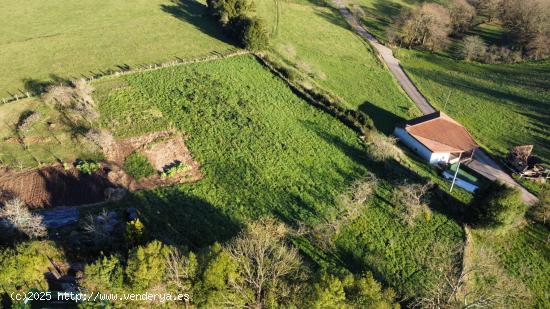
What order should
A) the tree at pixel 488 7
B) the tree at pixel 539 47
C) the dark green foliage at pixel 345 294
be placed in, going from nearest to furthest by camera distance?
the dark green foliage at pixel 345 294 < the tree at pixel 539 47 < the tree at pixel 488 7

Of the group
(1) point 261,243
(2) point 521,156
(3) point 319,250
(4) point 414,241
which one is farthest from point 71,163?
(2) point 521,156

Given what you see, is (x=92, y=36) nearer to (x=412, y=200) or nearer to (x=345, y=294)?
(x=412, y=200)

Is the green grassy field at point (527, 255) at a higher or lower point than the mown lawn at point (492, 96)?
lower

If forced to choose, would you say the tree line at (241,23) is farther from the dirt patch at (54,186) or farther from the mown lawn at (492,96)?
the dirt patch at (54,186)

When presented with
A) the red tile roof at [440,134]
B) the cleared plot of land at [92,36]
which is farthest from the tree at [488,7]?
the cleared plot of land at [92,36]

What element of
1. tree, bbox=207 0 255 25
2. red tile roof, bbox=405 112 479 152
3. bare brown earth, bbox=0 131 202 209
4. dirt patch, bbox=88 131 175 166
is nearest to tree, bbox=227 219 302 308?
bare brown earth, bbox=0 131 202 209

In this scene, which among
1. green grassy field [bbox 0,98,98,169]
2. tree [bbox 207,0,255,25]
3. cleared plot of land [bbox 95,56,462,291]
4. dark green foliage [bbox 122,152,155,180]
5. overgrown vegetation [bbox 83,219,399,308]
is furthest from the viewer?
tree [bbox 207,0,255,25]

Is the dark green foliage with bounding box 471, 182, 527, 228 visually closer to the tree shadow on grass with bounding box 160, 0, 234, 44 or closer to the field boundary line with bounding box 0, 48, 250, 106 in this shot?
the field boundary line with bounding box 0, 48, 250, 106

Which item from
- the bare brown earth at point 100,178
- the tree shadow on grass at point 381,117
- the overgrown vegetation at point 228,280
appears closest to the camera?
the overgrown vegetation at point 228,280
